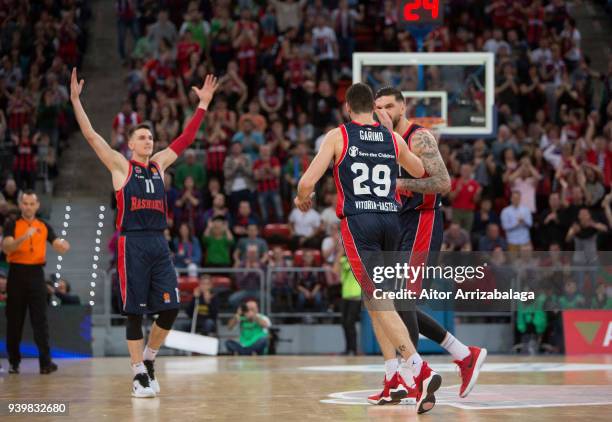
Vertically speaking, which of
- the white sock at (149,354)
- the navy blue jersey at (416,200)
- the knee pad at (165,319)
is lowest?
the white sock at (149,354)

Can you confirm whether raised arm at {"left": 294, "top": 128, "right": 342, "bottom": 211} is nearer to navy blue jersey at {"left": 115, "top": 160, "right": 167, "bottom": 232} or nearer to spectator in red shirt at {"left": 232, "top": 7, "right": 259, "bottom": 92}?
navy blue jersey at {"left": 115, "top": 160, "right": 167, "bottom": 232}

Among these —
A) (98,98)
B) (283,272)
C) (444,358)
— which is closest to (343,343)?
(283,272)

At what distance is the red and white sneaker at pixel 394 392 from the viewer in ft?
A: 26.5

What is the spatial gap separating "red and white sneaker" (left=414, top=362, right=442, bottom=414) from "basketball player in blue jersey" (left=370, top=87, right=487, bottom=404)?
72 cm

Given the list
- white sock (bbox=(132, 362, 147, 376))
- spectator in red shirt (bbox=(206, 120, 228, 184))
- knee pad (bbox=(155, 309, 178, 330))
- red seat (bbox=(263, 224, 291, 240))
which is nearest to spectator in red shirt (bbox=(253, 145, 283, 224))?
red seat (bbox=(263, 224, 291, 240))

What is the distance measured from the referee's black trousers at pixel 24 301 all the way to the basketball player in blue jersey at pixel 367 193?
19.0ft

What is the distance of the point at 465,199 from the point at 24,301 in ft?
27.5

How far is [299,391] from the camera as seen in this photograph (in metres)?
9.30

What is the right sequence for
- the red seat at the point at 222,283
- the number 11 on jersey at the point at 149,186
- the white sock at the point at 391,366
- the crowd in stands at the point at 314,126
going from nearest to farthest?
the white sock at the point at 391,366
the number 11 on jersey at the point at 149,186
the red seat at the point at 222,283
the crowd in stands at the point at 314,126

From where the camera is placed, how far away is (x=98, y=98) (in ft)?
73.9

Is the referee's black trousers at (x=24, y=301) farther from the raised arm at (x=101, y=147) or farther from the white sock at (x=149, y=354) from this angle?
the raised arm at (x=101, y=147)

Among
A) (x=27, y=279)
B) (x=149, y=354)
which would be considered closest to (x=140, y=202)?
(x=149, y=354)

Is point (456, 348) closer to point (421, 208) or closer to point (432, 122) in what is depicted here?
point (421, 208)

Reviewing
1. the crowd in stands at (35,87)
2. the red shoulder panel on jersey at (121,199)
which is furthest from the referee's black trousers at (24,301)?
the crowd in stands at (35,87)
